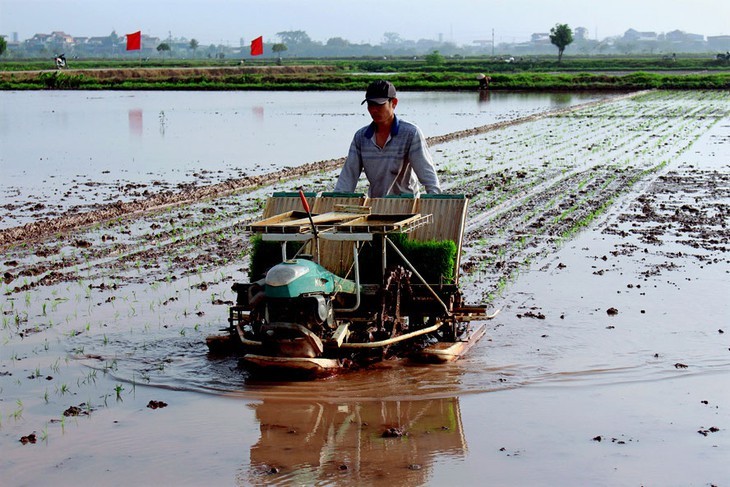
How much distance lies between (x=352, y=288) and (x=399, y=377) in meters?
0.57

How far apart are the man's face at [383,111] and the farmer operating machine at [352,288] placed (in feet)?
1.63

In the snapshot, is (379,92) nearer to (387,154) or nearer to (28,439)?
(387,154)

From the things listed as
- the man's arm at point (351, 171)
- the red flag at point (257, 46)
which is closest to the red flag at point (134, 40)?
the red flag at point (257, 46)

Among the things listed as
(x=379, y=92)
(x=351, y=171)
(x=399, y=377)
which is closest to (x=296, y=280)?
(x=399, y=377)

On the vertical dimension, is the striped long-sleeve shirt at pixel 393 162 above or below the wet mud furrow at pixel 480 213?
above

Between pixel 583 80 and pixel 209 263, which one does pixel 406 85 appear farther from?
pixel 209 263

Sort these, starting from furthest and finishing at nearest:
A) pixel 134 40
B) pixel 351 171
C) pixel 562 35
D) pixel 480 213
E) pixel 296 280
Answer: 1. pixel 562 35
2. pixel 134 40
3. pixel 480 213
4. pixel 351 171
5. pixel 296 280

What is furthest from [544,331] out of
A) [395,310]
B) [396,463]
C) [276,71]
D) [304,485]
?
[276,71]

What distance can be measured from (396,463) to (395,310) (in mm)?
1384

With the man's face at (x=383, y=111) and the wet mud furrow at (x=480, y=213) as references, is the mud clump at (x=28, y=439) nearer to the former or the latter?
the man's face at (x=383, y=111)

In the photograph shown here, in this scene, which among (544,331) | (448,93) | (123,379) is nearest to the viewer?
(123,379)

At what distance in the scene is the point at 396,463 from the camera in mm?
4668

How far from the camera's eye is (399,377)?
19.3 ft

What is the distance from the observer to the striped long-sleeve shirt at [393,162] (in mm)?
6422
